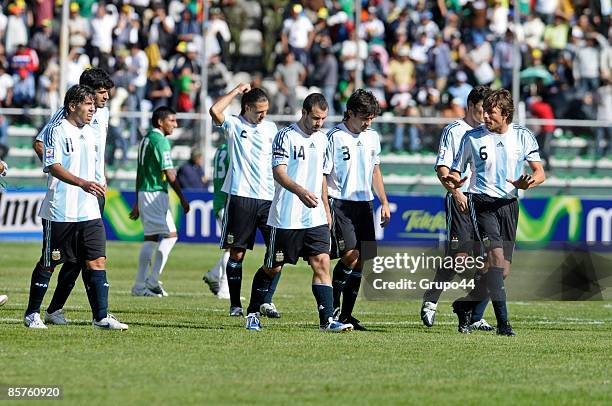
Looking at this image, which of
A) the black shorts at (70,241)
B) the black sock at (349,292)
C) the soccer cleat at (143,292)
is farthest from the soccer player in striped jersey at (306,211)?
the soccer cleat at (143,292)

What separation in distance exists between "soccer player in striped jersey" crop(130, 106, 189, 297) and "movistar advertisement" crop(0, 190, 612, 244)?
26.6 feet

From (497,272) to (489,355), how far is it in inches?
73.2

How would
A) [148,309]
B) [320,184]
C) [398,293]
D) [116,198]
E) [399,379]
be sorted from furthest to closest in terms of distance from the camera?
[116,198], [148,309], [398,293], [320,184], [399,379]

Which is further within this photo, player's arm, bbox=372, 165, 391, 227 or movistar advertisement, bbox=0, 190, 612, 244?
movistar advertisement, bbox=0, 190, 612, 244

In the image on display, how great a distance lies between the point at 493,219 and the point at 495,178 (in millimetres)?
390

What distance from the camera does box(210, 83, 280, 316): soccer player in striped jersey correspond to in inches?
558

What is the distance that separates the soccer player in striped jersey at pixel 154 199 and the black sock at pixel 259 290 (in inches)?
154

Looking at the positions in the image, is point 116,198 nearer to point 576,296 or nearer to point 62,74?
point 62,74

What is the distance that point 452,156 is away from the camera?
12.9 metres

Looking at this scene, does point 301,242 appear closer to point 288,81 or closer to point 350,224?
point 350,224

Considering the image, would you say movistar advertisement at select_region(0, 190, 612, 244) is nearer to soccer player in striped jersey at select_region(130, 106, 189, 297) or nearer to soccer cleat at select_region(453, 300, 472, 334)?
soccer player in striped jersey at select_region(130, 106, 189, 297)

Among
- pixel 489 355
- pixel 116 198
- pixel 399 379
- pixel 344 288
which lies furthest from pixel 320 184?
pixel 116 198

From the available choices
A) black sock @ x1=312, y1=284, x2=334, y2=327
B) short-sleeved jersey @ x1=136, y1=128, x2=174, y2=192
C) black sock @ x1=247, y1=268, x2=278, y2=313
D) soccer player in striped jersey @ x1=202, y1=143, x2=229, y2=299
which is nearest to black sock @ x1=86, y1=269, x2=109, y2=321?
black sock @ x1=247, y1=268, x2=278, y2=313

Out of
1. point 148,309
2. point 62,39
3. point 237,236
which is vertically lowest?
point 148,309
